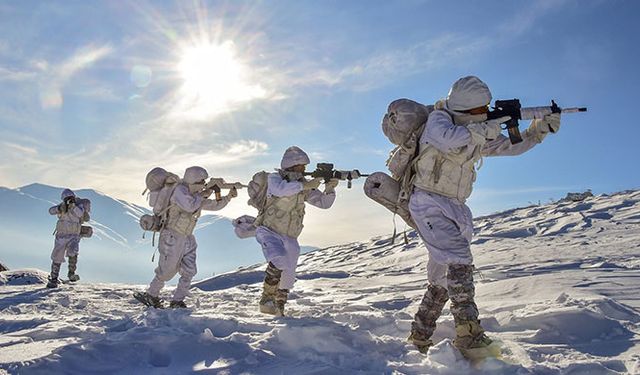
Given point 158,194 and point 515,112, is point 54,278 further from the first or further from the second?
point 515,112

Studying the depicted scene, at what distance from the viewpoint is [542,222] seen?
15094 millimetres

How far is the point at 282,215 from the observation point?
229 inches

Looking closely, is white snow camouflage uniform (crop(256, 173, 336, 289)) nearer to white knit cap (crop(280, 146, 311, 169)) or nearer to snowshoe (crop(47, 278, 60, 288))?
white knit cap (crop(280, 146, 311, 169))

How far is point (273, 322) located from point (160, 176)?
12.9ft

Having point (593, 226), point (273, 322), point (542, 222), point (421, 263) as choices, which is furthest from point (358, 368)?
point (542, 222)

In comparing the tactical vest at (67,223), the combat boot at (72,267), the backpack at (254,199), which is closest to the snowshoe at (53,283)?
the combat boot at (72,267)

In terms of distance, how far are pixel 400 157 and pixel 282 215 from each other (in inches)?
93.9

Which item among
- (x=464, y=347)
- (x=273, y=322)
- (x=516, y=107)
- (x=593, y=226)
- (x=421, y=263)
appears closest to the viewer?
(x=464, y=347)

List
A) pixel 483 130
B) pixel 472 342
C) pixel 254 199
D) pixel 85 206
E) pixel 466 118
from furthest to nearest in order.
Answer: pixel 85 206
pixel 254 199
pixel 466 118
pixel 483 130
pixel 472 342

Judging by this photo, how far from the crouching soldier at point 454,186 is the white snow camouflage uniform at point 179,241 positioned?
417cm

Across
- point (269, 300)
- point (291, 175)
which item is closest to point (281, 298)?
point (269, 300)

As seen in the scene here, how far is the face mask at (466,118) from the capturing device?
11.6ft

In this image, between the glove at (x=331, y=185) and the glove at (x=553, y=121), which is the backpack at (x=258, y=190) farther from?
the glove at (x=553, y=121)

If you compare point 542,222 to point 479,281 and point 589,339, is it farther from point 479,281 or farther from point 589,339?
point 589,339
